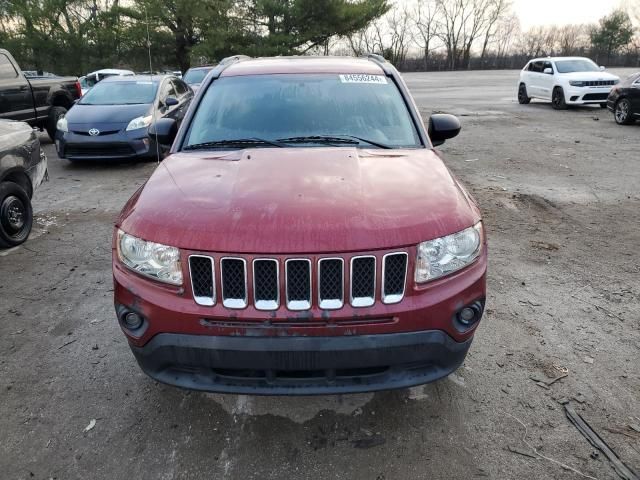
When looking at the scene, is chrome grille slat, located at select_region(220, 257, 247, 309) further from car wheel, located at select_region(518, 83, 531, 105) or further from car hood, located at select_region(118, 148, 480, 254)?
car wheel, located at select_region(518, 83, 531, 105)

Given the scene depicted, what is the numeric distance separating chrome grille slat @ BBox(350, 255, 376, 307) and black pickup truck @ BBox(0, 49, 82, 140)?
9.94m

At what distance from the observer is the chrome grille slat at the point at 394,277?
219cm

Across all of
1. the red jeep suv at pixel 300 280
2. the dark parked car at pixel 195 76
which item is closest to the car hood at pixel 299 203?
the red jeep suv at pixel 300 280

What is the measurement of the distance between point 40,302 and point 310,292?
295 centimetres

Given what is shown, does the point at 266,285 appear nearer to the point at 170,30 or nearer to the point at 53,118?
the point at 53,118

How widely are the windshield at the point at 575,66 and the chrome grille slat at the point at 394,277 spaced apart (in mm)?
18109

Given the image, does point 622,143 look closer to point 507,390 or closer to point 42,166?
point 507,390

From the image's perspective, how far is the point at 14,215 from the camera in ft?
17.3

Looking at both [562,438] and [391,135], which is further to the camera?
[391,135]

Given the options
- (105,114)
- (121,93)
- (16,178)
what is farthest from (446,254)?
(121,93)

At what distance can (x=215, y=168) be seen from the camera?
9.44ft

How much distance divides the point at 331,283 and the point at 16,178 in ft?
15.6

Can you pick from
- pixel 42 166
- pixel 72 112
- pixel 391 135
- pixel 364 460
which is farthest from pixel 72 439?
pixel 72 112

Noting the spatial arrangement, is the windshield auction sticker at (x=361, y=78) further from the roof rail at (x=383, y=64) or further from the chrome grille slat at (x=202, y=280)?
the chrome grille slat at (x=202, y=280)
